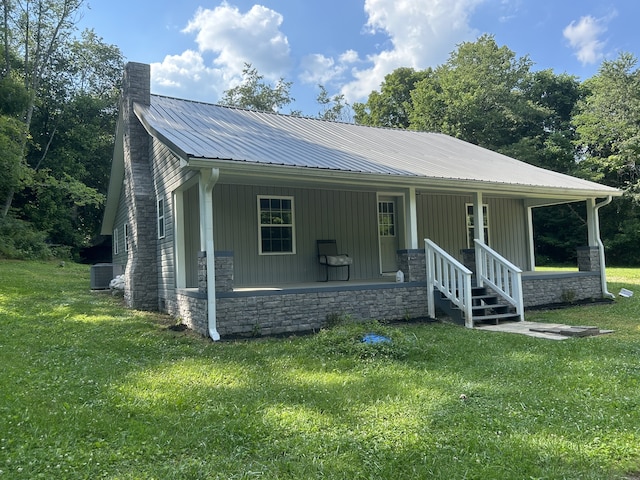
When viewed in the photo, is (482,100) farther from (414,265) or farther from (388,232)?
(414,265)

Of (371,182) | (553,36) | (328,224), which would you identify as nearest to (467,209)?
(328,224)

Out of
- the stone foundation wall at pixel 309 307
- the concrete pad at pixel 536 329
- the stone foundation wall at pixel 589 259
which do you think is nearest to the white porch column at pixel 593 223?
the stone foundation wall at pixel 589 259

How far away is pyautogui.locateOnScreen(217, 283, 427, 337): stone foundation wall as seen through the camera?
679 cm

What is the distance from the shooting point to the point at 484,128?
25828 millimetres

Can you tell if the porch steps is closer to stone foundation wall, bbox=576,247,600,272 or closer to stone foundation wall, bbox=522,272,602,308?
stone foundation wall, bbox=522,272,602,308

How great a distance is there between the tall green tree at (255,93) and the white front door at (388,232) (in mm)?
24488

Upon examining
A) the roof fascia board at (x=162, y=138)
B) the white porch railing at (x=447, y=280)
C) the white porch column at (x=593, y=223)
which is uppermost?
the roof fascia board at (x=162, y=138)

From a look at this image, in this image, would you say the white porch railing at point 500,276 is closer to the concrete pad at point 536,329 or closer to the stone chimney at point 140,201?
the concrete pad at point 536,329

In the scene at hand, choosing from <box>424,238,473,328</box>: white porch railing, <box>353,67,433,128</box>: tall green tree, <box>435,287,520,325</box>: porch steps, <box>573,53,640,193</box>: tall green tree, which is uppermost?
<box>353,67,433,128</box>: tall green tree

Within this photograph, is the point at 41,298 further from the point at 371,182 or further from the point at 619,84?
the point at 619,84

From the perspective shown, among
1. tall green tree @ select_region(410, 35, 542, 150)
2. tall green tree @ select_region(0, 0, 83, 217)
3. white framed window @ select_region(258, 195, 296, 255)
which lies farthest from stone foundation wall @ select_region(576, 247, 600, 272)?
tall green tree @ select_region(0, 0, 83, 217)


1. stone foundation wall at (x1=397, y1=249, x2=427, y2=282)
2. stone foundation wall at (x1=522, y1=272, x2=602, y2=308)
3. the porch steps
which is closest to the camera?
the porch steps

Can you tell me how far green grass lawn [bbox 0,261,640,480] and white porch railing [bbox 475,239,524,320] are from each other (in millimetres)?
1815

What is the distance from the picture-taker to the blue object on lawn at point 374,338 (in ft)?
18.1
